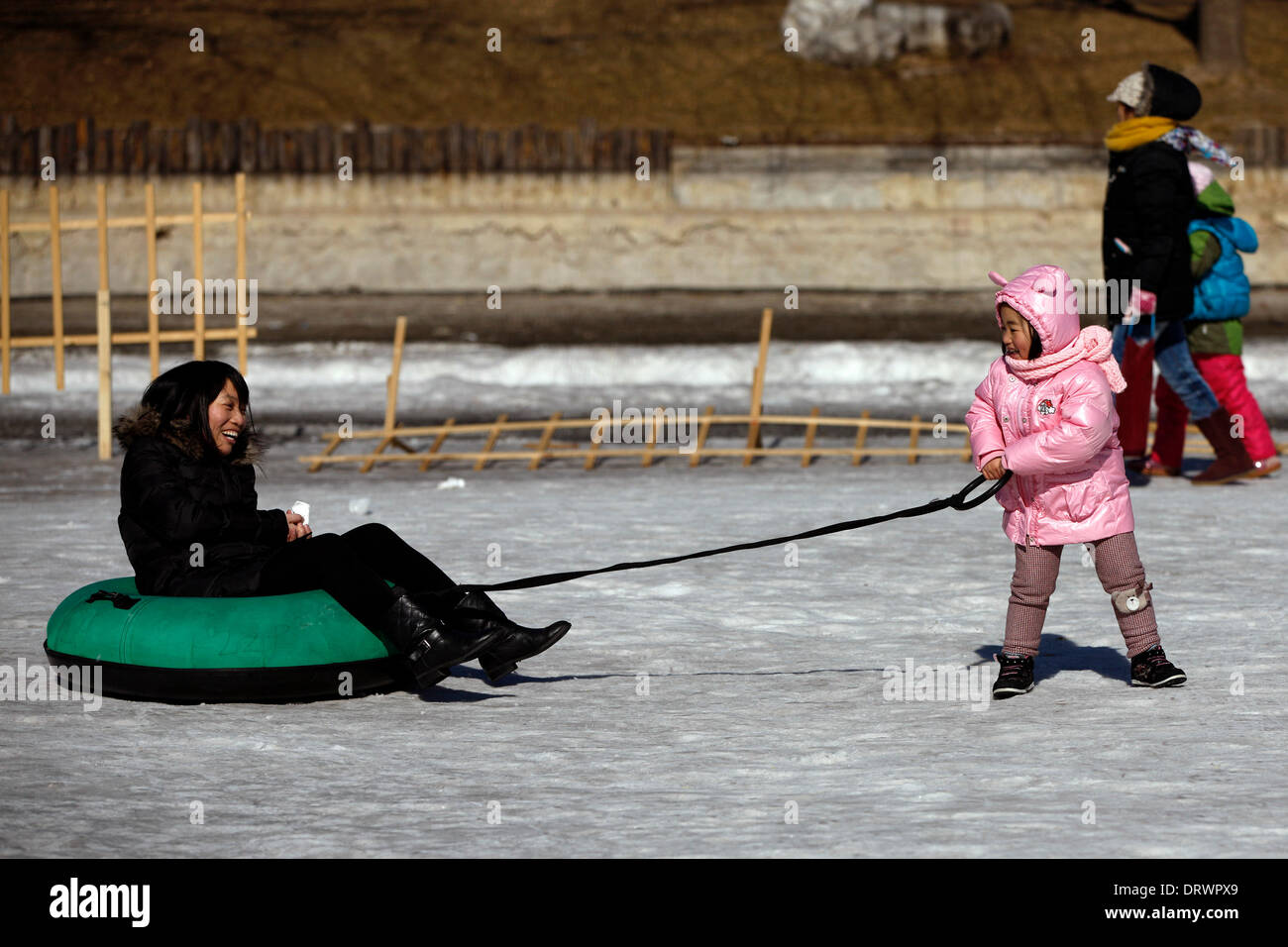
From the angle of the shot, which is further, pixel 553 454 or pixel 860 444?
pixel 860 444

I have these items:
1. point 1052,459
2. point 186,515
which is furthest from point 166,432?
point 1052,459

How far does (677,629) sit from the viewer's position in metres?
6.56

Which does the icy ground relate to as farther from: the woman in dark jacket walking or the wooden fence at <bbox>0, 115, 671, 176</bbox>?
the wooden fence at <bbox>0, 115, 671, 176</bbox>

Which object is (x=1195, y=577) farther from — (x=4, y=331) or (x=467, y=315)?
A: (x=467, y=315)

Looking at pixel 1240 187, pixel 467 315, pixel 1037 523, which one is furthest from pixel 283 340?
pixel 1037 523

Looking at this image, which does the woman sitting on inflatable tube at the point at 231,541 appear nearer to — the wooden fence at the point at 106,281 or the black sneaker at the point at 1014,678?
the black sneaker at the point at 1014,678

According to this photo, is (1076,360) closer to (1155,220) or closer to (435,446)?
(1155,220)

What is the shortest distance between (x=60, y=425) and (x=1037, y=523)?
10.6m

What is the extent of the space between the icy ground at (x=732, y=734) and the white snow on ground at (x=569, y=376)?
23.6 ft

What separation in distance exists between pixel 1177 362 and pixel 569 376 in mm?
8449

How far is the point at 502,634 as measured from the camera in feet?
17.1

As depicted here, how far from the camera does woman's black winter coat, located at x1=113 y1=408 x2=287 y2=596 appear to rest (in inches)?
210
